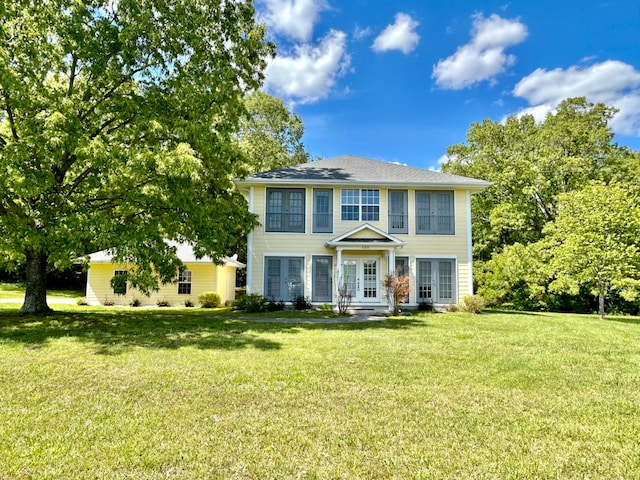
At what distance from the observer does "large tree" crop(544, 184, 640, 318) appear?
A: 46.5ft

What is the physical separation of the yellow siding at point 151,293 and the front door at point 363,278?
753cm

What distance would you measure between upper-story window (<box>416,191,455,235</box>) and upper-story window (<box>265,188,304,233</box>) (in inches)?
200

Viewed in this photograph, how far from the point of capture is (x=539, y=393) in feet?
16.4

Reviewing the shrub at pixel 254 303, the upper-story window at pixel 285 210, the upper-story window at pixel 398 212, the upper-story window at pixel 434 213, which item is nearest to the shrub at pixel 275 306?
the shrub at pixel 254 303

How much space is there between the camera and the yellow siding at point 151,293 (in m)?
19.7

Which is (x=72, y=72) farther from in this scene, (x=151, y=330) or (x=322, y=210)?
(x=322, y=210)

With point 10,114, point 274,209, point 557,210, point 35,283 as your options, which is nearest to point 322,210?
point 274,209

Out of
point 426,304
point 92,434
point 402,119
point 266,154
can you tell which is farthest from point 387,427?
point 266,154

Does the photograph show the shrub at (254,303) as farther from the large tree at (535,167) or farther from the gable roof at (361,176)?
the large tree at (535,167)

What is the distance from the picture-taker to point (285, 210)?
53.8 feet

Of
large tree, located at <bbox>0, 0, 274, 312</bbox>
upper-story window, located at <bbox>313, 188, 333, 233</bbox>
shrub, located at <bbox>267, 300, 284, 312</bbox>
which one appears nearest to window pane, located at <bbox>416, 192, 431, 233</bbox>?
upper-story window, located at <bbox>313, 188, 333, 233</bbox>

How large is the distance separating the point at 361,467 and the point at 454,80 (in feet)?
63.3

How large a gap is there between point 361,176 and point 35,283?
1250cm

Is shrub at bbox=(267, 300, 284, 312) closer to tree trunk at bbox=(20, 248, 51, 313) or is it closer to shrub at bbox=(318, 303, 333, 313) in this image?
shrub at bbox=(318, 303, 333, 313)
